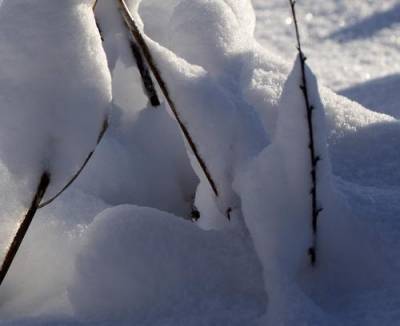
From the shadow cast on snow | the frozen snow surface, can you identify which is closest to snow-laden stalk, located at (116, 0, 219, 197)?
the frozen snow surface

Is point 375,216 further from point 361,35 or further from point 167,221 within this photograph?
point 361,35

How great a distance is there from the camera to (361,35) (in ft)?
8.95

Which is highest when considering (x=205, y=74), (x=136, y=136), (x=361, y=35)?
(x=205, y=74)

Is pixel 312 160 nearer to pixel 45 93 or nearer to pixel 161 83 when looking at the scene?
pixel 161 83

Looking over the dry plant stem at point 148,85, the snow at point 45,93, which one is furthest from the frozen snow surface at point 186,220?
the dry plant stem at point 148,85

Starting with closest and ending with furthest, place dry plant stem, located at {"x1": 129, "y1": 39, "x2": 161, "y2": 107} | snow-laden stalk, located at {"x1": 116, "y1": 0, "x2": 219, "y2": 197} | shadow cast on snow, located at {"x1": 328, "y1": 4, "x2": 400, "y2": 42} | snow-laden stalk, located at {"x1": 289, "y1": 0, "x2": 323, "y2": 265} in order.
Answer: snow-laden stalk, located at {"x1": 289, "y1": 0, "x2": 323, "y2": 265} → snow-laden stalk, located at {"x1": 116, "y1": 0, "x2": 219, "y2": 197} → dry plant stem, located at {"x1": 129, "y1": 39, "x2": 161, "y2": 107} → shadow cast on snow, located at {"x1": 328, "y1": 4, "x2": 400, "y2": 42}

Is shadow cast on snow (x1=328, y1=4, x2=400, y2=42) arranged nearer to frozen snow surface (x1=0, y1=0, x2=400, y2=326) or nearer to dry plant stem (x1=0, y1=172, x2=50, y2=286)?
frozen snow surface (x1=0, y1=0, x2=400, y2=326)

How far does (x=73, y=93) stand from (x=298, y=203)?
342 millimetres

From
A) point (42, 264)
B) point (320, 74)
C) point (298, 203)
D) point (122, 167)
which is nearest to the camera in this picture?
point (298, 203)

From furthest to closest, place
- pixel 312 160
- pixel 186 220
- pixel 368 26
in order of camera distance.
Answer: pixel 368 26 < pixel 186 220 < pixel 312 160

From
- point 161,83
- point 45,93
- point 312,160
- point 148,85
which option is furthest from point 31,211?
point 148,85

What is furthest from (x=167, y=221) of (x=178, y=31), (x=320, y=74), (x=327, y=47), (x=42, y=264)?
(x=327, y=47)

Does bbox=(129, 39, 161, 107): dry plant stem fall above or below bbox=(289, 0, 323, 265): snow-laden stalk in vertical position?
below

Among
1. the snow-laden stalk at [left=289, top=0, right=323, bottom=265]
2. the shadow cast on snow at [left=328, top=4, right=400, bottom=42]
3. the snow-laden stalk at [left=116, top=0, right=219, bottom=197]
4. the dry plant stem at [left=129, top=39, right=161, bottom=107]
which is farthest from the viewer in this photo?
the shadow cast on snow at [left=328, top=4, right=400, bottom=42]
